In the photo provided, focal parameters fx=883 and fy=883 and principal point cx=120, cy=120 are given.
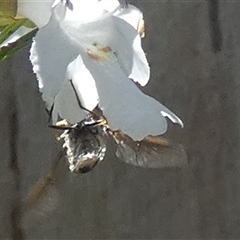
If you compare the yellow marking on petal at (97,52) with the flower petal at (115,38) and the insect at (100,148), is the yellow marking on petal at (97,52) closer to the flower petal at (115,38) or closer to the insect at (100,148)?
the flower petal at (115,38)

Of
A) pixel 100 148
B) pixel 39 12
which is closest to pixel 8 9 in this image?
pixel 39 12

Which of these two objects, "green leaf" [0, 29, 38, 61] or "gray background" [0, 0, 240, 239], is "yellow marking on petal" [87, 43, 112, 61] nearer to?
"green leaf" [0, 29, 38, 61]

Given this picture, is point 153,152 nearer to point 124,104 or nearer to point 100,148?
point 100,148

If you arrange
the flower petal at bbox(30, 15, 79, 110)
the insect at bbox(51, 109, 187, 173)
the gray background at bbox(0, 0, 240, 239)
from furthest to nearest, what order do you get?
the gray background at bbox(0, 0, 240, 239), the insect at bbox(51, 109, 187, 173), the flower petal at bbox(30, 15, 79, 110)

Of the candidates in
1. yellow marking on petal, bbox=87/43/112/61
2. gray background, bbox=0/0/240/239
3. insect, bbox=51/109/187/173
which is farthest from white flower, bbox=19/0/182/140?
gray background, bbox=0/0/240/239

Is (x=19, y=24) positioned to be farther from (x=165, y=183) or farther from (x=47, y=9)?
(x=165, y=183)

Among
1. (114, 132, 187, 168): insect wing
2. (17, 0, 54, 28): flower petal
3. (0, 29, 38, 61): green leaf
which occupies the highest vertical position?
(17, 0, 54, 28): flower petal
